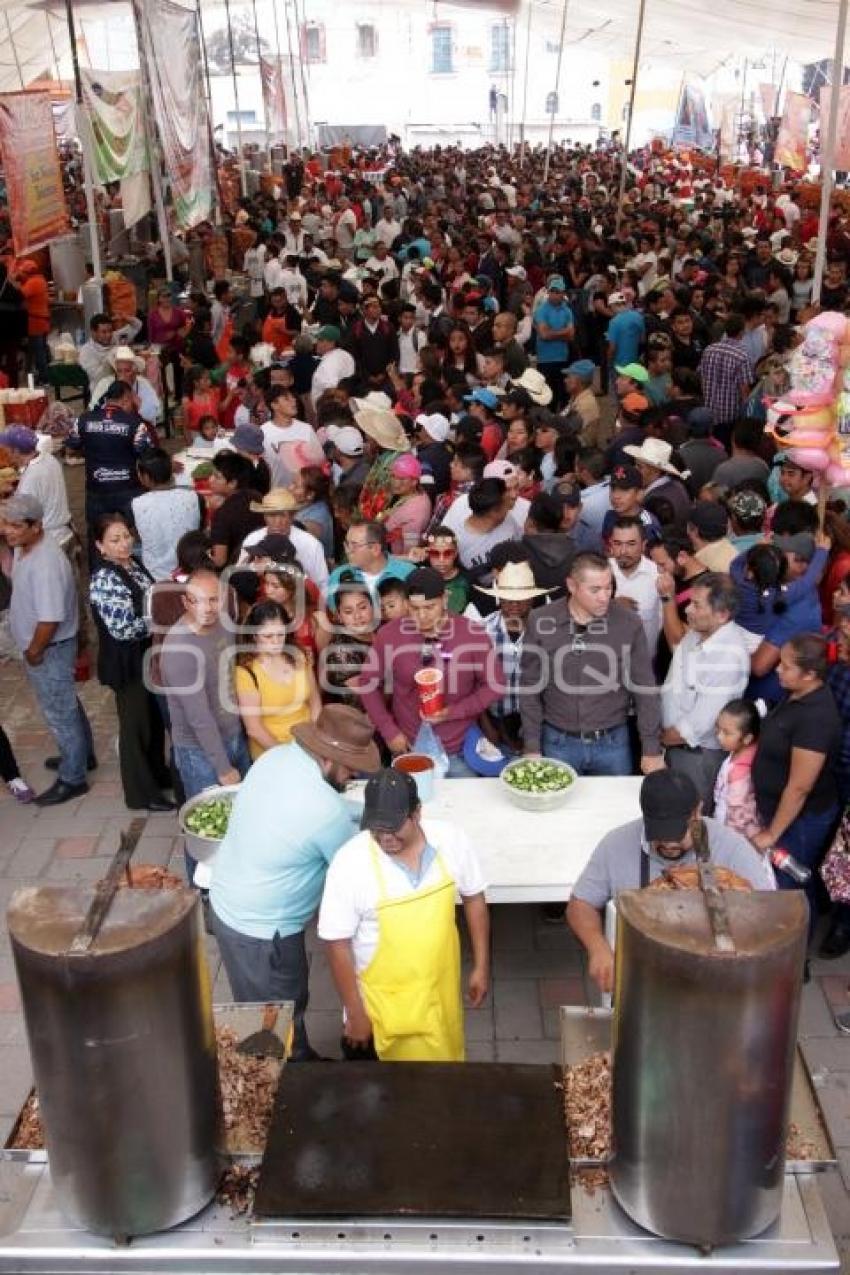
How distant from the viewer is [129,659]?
5566mm

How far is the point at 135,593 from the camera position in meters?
5.45

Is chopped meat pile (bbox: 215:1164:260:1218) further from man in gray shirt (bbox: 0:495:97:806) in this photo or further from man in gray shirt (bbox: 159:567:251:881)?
man in gray shirt (bbox: 0:495:97:806)

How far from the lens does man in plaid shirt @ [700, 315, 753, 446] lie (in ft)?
28.7

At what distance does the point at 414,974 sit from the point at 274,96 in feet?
86.0

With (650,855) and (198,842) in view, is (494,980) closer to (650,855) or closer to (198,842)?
(198,842)

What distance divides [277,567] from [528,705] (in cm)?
126

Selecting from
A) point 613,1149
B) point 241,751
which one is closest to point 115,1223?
point 613,1149

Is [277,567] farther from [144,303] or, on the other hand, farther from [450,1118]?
[144,303]

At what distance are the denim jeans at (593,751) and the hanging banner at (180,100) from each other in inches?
373

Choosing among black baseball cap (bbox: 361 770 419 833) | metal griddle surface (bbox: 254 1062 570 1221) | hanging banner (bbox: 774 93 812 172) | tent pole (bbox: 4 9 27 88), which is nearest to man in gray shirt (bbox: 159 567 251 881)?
black baseball cap (bbox: 361 770 419 833)

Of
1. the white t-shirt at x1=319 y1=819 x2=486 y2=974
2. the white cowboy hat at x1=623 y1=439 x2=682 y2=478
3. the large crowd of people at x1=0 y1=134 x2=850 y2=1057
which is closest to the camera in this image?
the white t-shirt at x1=319 y1=819 x2=486 y2=974

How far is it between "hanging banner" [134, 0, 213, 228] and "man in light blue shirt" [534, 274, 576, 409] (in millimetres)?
4087

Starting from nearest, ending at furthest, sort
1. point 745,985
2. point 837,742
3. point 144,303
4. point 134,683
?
1. point 745,985
2. point 837,742
3. point 134,683
4. point 144,303

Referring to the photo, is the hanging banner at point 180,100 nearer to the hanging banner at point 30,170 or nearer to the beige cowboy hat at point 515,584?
the hanging banner at point 30,170
